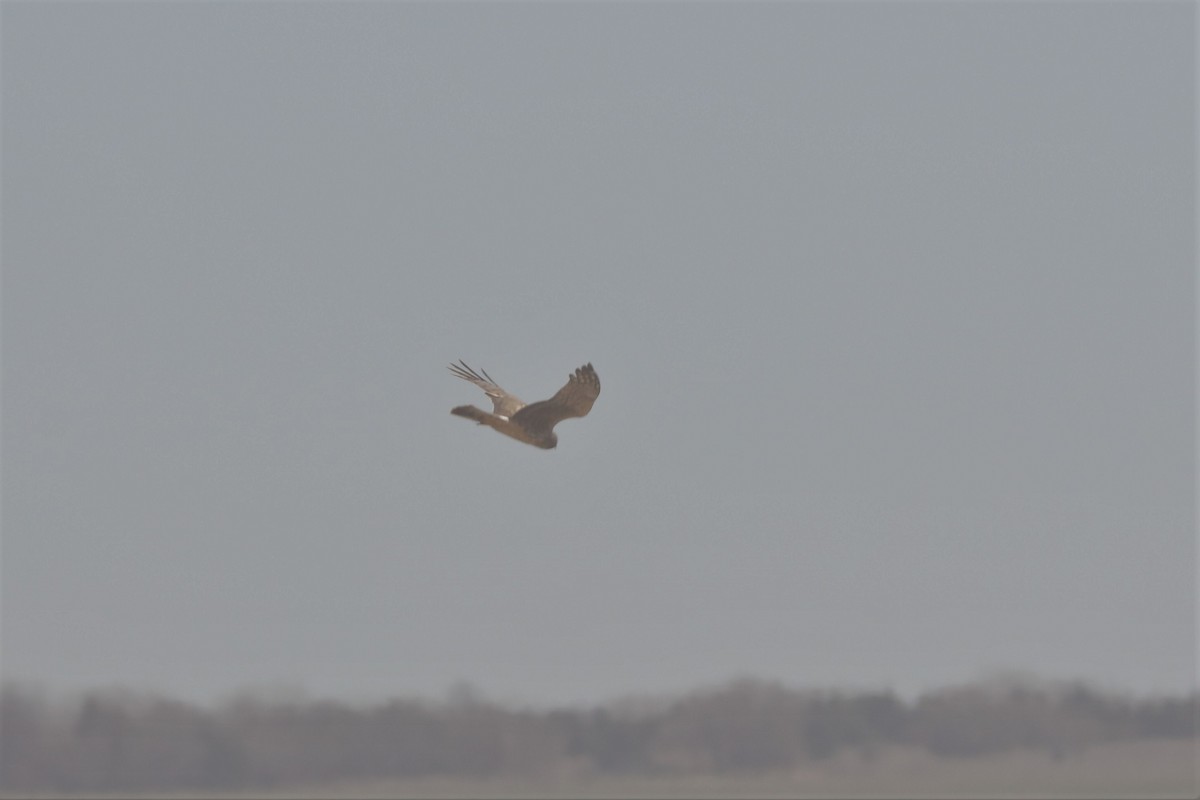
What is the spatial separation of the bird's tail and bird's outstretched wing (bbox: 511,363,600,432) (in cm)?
48

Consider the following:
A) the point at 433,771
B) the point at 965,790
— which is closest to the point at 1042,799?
the point at 965,790

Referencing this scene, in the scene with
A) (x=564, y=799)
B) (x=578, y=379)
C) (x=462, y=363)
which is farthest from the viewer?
(x=564, y=799)

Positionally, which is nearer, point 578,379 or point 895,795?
point 578,379

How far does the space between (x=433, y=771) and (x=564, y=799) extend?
249 cm

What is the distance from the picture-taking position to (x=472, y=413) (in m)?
18.5

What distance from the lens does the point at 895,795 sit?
35906 mm

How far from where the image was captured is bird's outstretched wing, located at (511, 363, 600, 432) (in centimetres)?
1891

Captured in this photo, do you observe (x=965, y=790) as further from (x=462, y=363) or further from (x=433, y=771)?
(x=462, y=363)

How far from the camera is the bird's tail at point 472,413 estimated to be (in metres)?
18.2

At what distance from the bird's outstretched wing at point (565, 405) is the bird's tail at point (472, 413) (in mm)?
477

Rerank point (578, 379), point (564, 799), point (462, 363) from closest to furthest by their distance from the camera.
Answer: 1. point (578, 379)
2. point (462, 363)
3. point (564, 799)

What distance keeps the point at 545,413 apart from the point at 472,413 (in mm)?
1137

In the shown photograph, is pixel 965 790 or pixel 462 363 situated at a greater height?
pixel 462 363

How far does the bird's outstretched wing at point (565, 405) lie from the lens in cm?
1891
